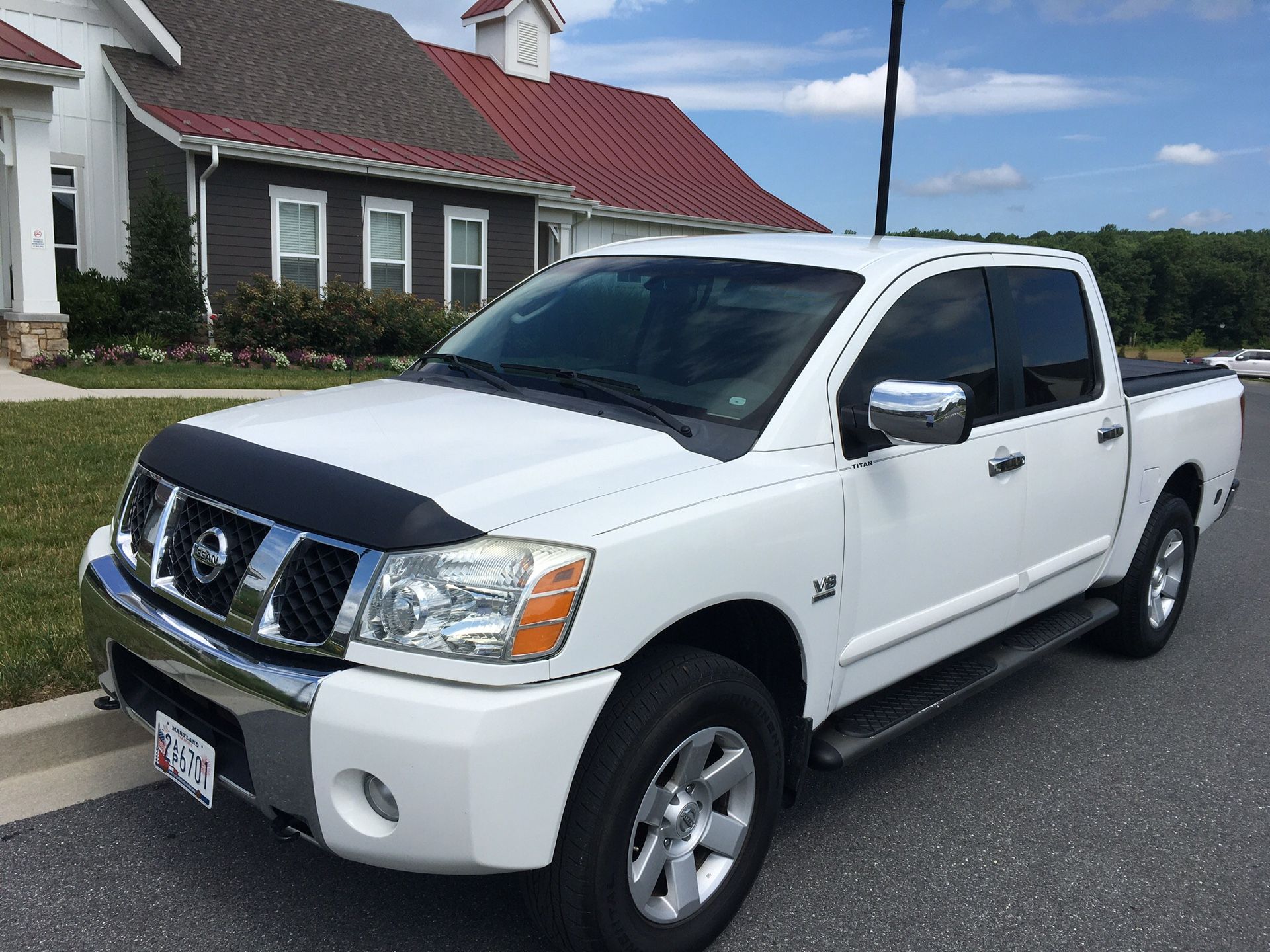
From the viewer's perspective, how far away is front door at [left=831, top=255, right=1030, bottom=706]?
3338 mm

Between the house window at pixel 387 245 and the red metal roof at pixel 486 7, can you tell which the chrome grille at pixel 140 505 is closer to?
the house window at pixel 387 245

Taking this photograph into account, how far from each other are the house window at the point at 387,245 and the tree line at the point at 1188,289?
77731mm

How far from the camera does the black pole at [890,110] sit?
13703mm

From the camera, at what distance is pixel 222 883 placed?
3.17 meters

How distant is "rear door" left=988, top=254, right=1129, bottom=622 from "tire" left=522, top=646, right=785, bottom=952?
1.67m

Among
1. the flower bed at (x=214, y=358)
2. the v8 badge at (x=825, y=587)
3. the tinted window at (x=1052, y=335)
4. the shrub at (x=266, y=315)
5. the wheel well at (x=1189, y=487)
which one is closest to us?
the v8 badge at (x=825, y=587)

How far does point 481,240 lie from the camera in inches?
814

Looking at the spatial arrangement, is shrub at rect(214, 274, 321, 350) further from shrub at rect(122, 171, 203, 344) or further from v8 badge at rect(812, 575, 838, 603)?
v8 badge at rect(812, 575, 838, 603)

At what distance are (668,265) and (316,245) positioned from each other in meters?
15.7

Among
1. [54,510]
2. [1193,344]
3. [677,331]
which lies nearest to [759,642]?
[677,331]

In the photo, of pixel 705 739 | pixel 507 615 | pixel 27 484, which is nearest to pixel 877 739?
pixel 705 739

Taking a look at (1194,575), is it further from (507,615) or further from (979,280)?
(507,615)

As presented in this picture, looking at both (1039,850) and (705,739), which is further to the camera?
(1039,850)

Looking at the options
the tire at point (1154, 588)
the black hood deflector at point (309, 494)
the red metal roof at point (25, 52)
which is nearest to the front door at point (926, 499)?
the black hood deflector at point (309, 494)
